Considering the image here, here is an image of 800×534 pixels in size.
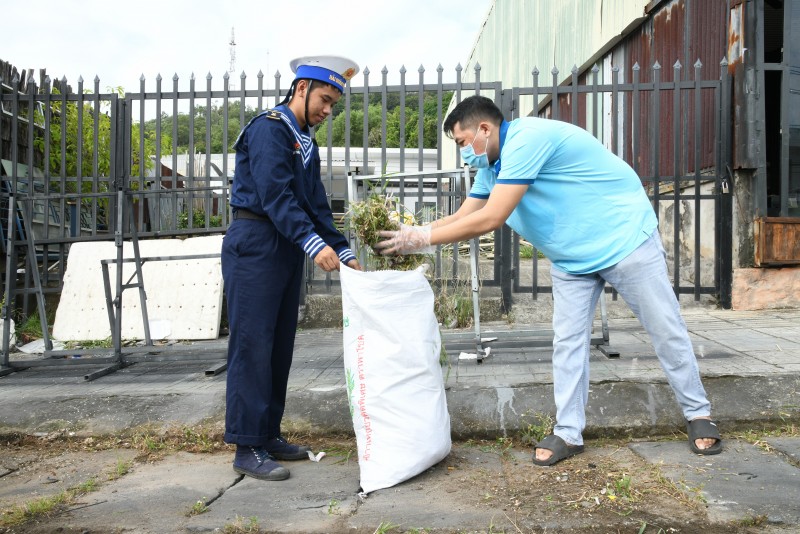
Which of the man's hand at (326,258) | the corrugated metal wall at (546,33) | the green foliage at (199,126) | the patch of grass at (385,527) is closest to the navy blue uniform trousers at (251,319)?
the man's hand at (326,258)

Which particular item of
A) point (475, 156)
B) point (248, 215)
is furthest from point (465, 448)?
point (248, 215)

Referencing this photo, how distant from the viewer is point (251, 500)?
286cm

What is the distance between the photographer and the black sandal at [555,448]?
313 cm

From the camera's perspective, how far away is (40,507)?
2783 millimetres

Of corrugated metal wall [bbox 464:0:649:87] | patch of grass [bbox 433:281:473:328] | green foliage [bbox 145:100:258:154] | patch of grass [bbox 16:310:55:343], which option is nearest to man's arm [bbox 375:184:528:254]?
green foliage [bbox 145:100:258:154]

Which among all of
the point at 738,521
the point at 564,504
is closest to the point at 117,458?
the point at 564,504

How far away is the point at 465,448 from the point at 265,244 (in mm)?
1448

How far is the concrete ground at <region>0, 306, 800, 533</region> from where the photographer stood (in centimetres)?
257

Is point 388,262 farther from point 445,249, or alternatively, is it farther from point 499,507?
point 445,249

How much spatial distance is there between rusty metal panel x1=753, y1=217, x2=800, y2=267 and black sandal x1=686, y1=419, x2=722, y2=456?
395 cm

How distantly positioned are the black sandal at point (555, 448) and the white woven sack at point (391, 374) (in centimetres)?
51

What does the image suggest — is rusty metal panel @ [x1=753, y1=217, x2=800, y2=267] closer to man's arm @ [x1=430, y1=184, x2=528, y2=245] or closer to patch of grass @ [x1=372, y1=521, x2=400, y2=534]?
man's arm @ [x1=430, y1=184, x2=528, y2=245]

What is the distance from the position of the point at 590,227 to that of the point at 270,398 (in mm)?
1695

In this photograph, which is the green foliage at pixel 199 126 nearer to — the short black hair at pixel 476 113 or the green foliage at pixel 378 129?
the short black hair at pixel 476 113
